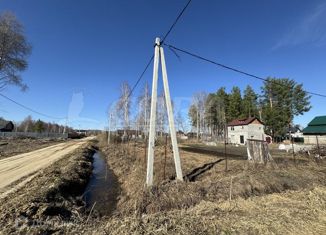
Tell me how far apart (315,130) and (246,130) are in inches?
460

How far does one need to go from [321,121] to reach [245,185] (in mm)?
42454

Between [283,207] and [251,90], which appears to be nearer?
[283,207]

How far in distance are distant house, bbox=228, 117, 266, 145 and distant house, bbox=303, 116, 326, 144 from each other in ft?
25.1

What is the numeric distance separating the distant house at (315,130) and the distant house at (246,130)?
7.65 m

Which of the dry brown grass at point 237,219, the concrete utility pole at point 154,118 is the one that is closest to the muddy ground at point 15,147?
the concrete utility pole at point 154,118

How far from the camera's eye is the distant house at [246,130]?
4341 centimetres

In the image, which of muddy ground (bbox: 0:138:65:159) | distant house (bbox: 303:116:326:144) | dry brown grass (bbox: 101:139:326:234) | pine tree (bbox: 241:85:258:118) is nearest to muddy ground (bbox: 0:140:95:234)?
dry brown grass (bbox: 101:139:326:234)

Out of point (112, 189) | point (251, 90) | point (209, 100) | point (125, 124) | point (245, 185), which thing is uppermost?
point (251, 90)

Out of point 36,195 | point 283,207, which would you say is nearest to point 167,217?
point 283,207

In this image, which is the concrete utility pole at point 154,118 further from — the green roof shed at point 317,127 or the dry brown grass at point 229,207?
the green roof shed at point 317,127

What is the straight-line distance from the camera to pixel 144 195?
6977mm

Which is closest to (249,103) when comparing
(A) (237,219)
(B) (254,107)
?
(B) (254,107)

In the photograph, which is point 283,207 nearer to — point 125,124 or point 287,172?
point 287,172

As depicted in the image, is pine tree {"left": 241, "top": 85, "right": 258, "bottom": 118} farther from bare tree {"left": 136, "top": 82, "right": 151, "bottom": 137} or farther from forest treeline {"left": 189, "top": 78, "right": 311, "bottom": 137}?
bare tree {"left": 136, "top": 82, "right": 151, "bottom": 137}
